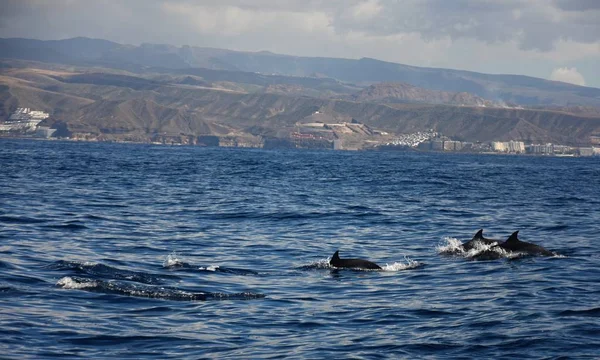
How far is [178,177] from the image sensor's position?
78.2 meters

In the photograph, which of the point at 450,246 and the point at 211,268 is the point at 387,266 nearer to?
the point at 450,246

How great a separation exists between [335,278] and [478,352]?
9.02 metres

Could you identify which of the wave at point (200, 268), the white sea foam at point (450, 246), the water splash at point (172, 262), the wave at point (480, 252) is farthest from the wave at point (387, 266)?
the water splash at point (172, 262)

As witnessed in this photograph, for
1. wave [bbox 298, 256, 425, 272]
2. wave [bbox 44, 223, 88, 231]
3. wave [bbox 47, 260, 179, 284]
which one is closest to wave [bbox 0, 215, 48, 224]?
wave [bbox 44, 223, 88, 231]

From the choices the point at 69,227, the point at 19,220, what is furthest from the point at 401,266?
the point at 19,220

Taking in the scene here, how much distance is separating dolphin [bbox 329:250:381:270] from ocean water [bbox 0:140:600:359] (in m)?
0.34

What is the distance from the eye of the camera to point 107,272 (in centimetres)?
2394

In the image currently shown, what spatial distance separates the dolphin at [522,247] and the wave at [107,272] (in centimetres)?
1193

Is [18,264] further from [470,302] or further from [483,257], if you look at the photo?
[483,257]

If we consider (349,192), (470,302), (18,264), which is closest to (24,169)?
(349,192)

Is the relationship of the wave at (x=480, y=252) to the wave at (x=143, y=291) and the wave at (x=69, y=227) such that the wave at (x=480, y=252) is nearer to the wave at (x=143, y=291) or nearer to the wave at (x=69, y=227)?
the wave at (x=143, y=291)

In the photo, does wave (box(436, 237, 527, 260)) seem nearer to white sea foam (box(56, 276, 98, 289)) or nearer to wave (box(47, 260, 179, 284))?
wave (box(47, 260, 179, 284))

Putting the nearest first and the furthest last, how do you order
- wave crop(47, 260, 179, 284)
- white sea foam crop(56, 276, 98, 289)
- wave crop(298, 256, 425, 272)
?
white sea foam crop(56, 276, 98, 289)
wave crop(47, 260, 179, 284)
wave crop(298, 256, 425, 272)

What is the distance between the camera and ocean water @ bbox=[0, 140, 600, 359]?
16578 mm
